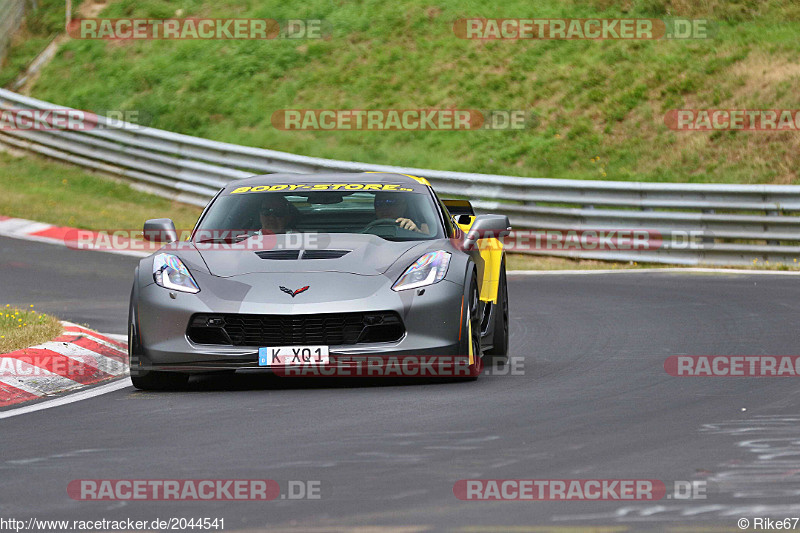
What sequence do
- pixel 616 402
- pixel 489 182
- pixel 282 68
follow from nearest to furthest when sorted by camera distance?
pixel 616 402 < pixel 489 182 < pixel 282 68

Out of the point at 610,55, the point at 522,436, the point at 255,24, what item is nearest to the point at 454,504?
the point at 522,436

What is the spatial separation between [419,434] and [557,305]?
6.72 m

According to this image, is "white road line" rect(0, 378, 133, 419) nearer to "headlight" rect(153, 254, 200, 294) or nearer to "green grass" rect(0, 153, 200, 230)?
"headlight" rect(153, 254, 200, 294)

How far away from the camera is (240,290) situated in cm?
801

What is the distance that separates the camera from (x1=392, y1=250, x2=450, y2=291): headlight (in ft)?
26.7

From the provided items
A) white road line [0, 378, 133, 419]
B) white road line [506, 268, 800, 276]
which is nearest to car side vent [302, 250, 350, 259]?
white road line [0, 378, 133, 419]

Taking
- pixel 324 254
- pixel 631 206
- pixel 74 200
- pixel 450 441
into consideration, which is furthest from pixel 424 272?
pixel 74 200

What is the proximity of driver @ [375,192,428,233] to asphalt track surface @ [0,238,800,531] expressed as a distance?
1.11 metres

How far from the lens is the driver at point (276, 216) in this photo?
9086mm

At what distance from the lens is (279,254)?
8.41 m

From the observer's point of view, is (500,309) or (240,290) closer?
(240,290)

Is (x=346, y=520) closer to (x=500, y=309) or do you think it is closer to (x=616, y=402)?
(x=616, y=402)

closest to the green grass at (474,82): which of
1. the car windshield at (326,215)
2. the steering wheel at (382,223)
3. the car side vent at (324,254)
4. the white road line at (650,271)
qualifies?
the white road line at (650,271)

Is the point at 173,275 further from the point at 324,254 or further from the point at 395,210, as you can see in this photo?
the point at 395,210
